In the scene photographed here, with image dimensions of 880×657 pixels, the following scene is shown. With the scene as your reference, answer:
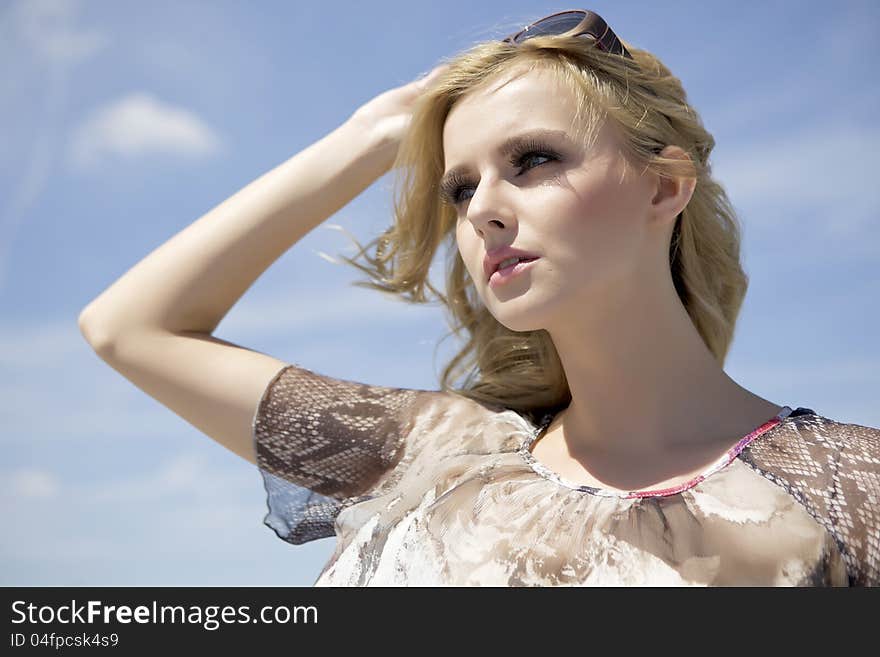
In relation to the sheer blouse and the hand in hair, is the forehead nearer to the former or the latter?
the hand in hair

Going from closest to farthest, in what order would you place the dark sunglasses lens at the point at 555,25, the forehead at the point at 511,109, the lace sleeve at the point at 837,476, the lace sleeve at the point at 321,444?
1. the lace sleeve at the point at 837,476
2. the forehead at the point at 511,109
3. the dark sunglasses lens at the point at 555,25
4. the lace sleeve at the point at 321,444

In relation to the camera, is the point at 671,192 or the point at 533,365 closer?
the point at 671,192

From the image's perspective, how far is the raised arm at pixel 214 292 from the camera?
317 cm

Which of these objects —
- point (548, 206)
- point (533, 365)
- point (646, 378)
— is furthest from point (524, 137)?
point (533, 365)

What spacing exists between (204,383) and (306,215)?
0.72 metres

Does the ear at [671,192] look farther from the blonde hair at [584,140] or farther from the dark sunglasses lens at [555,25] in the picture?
the dark sunglasses lens at [555,25]

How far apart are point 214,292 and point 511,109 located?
1.31m

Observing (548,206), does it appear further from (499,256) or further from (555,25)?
(555,25)

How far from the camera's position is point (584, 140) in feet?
8.70

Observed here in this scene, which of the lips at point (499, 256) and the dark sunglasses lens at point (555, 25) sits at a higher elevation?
the dark sunglasses lens at point (555, 25)

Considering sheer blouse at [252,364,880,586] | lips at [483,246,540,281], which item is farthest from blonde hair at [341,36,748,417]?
lips at [483,246,540,281]

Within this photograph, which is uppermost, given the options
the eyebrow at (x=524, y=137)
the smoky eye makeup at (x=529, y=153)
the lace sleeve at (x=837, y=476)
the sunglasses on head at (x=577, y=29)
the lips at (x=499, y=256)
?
the sunglasses on head at (x=577, y=29)

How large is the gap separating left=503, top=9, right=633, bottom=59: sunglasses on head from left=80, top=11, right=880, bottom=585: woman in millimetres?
11

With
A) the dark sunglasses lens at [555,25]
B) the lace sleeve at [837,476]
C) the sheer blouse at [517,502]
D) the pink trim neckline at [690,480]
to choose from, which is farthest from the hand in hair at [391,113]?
the lace sleeve at [837,476]
